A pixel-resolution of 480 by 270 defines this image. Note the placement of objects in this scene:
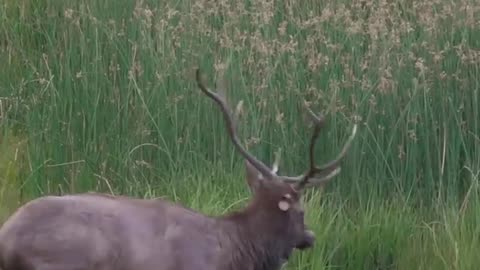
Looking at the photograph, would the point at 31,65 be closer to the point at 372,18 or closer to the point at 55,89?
the point at 55,89

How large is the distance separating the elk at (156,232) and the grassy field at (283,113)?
3.13 feet

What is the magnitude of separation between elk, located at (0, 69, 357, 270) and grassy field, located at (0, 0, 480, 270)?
0.95m

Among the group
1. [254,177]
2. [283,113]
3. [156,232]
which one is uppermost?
[254,177]

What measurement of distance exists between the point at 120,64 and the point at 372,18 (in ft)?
4.63

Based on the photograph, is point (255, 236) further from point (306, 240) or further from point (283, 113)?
point (283, 113)

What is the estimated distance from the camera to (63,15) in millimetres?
7281

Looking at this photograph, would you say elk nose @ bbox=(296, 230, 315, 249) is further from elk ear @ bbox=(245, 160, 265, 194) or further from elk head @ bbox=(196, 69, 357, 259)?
elk ear @ bbox=(245, 160, 265, 194)

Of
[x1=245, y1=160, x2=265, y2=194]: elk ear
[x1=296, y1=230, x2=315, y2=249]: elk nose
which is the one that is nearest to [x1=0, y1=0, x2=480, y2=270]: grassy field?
[x1=296, y1=230, x2=315, y2=249]: elk nose

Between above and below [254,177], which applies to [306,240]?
below

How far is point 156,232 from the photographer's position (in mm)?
4402

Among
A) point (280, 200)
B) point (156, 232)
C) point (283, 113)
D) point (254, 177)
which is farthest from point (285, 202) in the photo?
point (283, 113)

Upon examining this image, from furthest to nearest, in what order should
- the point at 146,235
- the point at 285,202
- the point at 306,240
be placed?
the point at 306,240
the point at 285,202
the point at 146,235

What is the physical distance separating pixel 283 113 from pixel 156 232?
2.05 m

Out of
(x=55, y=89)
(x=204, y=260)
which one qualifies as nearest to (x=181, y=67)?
(x=55, y=89)
